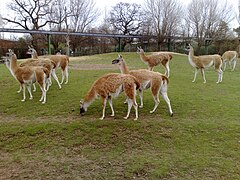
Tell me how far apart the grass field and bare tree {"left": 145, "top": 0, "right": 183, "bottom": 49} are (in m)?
26.5

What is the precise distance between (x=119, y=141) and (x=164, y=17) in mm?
29861

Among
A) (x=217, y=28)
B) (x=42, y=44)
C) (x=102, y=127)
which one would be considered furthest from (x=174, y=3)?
(x=102, y=127)

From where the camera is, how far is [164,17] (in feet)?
106

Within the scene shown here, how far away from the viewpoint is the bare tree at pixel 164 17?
3209 cm

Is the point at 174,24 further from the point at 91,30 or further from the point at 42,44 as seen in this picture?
the point at 42,44

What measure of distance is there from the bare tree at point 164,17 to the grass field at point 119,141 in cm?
2648

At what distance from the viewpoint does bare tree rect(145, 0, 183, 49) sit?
3209cm

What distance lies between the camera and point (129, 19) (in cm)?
3934

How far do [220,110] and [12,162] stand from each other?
5.09m

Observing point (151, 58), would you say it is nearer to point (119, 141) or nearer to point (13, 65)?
point (13, 65)

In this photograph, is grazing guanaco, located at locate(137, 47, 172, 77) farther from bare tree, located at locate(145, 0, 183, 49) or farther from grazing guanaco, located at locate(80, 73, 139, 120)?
bare tree, located at locate(145, 0, 183, 49)

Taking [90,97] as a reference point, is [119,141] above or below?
below

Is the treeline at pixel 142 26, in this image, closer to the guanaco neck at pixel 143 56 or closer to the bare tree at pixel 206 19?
the bare tree at pixel 206 19

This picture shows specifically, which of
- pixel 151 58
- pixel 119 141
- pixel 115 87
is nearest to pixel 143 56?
pixel 151 58
